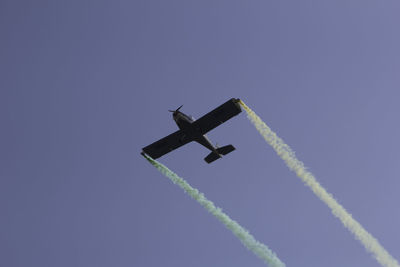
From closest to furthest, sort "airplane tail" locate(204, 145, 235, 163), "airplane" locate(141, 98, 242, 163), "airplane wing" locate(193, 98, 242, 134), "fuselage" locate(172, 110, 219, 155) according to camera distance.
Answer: "airplane wing" locate(193, 98, 242, 134)
"airplane" locate(141, 98, 242, 163)
"fuselage" locate(172, 110, 219, 155)
"airplane tail" locate(204, 145, 235, 163)

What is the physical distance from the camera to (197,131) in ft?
163

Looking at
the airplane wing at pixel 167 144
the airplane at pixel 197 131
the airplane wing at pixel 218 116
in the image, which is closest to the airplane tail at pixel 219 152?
the airplane at pixel 197 131

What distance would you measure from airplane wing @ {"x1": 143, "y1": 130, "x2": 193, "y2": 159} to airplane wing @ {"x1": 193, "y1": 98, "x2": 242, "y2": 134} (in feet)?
6.85

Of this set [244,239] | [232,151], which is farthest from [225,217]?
[232,151]

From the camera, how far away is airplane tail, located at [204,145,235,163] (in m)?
50.9

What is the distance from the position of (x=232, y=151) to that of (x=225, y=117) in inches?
175

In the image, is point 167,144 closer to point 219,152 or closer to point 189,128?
point 189,128

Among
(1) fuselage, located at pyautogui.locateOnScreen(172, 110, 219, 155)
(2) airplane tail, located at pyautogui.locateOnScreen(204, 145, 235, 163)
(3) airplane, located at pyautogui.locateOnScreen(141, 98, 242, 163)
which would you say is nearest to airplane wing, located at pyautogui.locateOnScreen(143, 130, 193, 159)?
(3) airplane, located at pyautogui.locateOnScreen(141, 98, 242, 163)

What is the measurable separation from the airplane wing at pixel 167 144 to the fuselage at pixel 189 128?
797mm

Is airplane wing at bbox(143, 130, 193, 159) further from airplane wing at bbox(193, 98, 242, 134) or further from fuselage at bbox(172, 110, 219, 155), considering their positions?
airplane wing at bbox(193, 98, 242, 134)

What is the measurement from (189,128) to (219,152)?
4351 millimetres

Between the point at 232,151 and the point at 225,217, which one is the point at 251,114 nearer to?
the point at 232,151

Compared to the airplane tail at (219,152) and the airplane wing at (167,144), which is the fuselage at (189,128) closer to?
the airplane tail at (219,152)

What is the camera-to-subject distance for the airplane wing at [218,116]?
47241 mm
